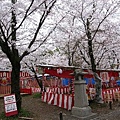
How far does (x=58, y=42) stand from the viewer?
1320 centimetres

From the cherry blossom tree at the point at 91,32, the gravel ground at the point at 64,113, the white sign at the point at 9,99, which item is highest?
the cherry blossom tree at the point at 91,32

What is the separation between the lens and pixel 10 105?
8.98 m

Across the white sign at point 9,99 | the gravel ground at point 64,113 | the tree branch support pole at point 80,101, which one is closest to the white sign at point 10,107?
the white sign at point 9,99

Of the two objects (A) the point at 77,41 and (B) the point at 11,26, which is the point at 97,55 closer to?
(A) the point at 77,41

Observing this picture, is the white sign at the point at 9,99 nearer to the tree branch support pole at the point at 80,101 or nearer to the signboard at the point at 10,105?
the signboard at the point at 10,105

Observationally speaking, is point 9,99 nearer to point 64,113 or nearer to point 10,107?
point 10,107

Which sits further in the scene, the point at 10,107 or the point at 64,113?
the point at 64,113

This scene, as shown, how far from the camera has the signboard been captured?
8906mm

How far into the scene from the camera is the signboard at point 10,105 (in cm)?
891

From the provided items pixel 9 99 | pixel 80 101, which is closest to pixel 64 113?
pixel 80 101

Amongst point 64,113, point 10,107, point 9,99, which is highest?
point 9,99

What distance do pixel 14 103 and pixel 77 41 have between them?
6380 millimetres

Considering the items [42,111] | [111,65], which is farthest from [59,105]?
[111,65]

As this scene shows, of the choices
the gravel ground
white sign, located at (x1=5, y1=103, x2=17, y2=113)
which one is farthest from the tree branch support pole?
white sign, located at (x1=5, y1=103, x2=17, y2=113)
